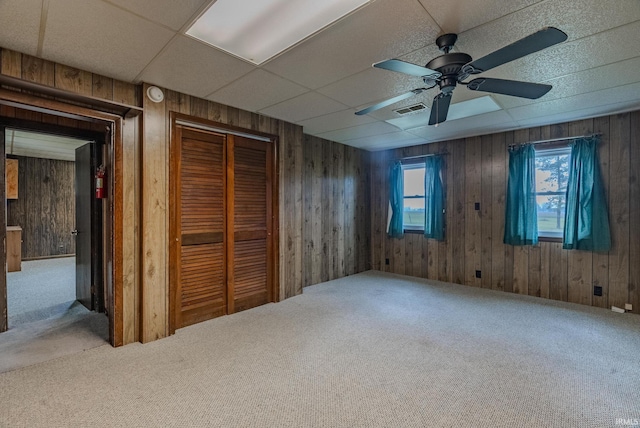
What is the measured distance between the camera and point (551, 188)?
14.1ft

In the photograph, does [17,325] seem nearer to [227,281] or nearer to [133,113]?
[227,281]

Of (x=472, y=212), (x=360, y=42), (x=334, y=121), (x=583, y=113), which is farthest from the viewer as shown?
(x=472, y=212)

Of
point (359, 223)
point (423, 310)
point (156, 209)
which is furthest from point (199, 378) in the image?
point (359, 223)

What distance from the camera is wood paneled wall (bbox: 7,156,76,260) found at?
6.97 meters

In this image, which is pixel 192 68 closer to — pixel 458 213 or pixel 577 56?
pixel 577 56

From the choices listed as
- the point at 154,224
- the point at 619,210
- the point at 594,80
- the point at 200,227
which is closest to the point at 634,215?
the point at 619,210

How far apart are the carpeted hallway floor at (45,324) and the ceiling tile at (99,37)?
245 cm

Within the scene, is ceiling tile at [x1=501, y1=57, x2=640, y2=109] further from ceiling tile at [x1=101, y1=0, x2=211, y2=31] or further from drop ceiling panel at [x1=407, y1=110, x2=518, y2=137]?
ceiling tile at [x1=101, y1=0, x2=211, y2=31]

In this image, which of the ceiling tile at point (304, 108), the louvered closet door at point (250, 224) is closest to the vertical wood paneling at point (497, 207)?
the ceiling tile at point (304, 108)

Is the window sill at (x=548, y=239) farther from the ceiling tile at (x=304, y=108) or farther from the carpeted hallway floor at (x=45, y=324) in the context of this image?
the carpeted hallway floor at (x=45, y=324)

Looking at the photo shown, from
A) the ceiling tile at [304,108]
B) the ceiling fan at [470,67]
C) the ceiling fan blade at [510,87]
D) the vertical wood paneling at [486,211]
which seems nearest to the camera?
the ceiling fan at [470,67]

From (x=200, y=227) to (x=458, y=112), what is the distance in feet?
11.3

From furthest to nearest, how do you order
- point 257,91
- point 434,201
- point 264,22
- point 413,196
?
1. point 413,196
2. point 434,201
3. point 257,91
4. point 264,22

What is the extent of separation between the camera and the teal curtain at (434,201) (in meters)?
5.16
